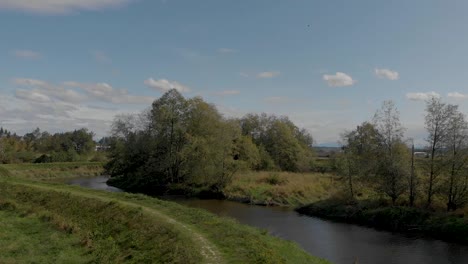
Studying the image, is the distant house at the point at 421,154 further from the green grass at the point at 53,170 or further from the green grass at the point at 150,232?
the green grass at the point at 53,170

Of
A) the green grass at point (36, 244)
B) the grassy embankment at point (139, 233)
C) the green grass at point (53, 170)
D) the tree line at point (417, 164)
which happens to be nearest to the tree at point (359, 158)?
the tree line at point (417, 164)

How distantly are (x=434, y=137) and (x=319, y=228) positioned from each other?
48.7 ft

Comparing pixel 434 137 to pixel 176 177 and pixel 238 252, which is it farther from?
pixel 176 177

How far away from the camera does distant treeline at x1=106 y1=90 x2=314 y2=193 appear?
2478 inches

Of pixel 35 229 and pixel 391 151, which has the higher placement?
pixel 391 151

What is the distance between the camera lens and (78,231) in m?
27.2

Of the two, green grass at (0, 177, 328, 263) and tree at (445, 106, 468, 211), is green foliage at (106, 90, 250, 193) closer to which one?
green grass at (0, 177, 328, 263)

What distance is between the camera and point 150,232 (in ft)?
80.1

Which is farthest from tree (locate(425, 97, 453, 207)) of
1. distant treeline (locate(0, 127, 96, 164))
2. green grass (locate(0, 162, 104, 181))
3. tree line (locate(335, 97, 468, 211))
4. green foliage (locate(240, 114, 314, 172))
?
distant treeline (locate(0, 127, 96, 164))

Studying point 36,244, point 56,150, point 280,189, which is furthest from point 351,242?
point 56,150

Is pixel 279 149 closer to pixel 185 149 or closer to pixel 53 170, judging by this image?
pixel 185 149

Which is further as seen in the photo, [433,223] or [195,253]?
[433,223]

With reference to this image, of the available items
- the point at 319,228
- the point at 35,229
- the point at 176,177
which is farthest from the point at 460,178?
the point at 176,177

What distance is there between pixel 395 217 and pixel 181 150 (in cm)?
3644
